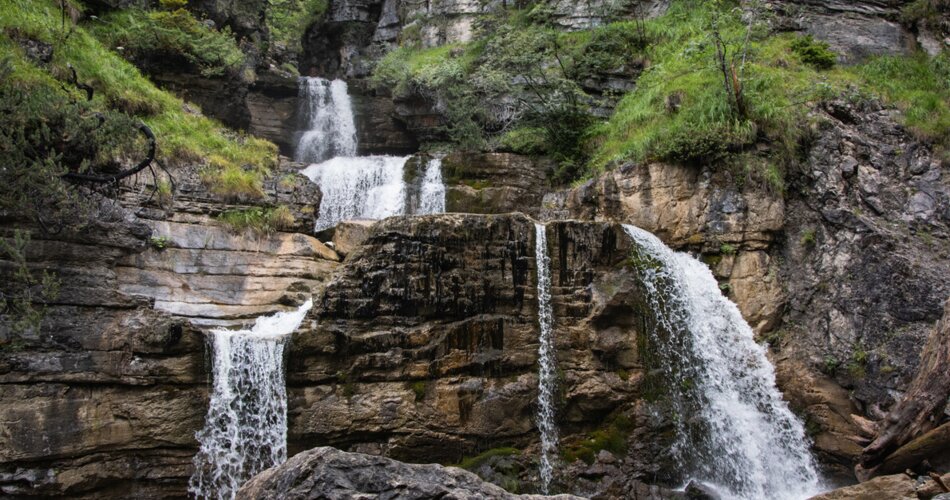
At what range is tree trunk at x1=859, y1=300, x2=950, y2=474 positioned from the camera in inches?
342

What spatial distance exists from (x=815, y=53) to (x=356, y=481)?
17564mm

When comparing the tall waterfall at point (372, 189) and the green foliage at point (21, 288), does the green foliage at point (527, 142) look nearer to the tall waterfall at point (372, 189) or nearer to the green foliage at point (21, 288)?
the tall waterfall at point (372, 189)

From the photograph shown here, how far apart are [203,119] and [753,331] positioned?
14756 millimetres

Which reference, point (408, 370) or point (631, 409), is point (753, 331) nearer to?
point (631, 409)

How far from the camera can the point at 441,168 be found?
17547 millimetres

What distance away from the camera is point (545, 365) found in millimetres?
11789

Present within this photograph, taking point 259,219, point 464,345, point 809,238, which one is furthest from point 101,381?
point 809,238

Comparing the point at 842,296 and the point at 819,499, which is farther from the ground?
the point at 842,296

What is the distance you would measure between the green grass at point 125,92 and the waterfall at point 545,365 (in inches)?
289

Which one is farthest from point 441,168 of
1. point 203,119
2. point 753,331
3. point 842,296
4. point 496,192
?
point 842,296

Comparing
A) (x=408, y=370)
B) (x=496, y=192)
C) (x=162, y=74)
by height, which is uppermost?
(x=162, y=74)

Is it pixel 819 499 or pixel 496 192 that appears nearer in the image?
pixel 819 499

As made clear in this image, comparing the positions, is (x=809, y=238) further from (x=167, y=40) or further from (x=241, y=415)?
(x=167, y=40)

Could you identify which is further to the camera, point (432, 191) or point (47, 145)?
point (432, 191)
